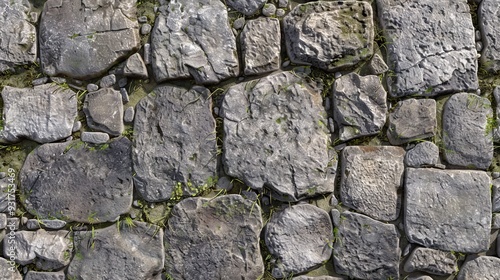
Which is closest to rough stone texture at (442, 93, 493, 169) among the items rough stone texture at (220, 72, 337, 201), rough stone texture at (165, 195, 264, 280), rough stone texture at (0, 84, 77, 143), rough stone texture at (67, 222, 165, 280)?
rough stone texture at (220, 72, 337, 201)

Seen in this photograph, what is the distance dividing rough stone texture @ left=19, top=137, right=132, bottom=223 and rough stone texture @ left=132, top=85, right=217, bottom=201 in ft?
0.30

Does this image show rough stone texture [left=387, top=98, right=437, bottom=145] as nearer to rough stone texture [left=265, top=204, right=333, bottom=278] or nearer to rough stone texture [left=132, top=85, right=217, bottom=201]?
rough stone texture [left=265, top=204, right=333, bottom=278]

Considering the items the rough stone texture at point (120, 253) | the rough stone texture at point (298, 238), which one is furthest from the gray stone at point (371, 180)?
the rough stone texture at point (120, 253)

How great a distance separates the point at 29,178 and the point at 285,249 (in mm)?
1357

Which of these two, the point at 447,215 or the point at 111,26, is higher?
the point at 111,26

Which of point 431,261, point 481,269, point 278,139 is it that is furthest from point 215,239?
point 481,269

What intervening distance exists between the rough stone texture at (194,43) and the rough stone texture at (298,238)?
0.78 metres

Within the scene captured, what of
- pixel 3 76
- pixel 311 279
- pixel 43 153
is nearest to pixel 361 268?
pixel 311 279

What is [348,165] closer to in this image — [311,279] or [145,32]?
[311,279]

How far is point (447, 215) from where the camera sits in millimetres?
2445

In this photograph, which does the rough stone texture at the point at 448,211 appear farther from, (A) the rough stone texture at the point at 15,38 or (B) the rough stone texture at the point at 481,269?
(A) the rough stone texture at the point at 15,38

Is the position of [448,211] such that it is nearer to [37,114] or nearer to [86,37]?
Result: [86,37]

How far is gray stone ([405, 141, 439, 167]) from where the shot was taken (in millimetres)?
2467

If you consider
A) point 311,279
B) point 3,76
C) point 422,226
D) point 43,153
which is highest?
point 3,76
